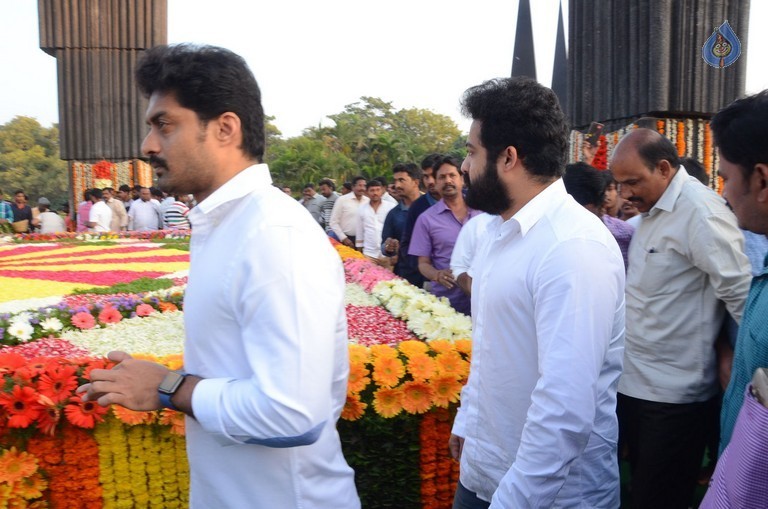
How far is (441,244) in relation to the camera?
4848mm

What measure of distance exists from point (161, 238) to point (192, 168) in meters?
9.53

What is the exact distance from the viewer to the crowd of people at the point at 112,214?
37.6ft

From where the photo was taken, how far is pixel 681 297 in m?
2.62

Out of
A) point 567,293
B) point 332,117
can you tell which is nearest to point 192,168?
point 567,293

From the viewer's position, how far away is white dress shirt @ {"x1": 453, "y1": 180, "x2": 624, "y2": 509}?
1.50 metres

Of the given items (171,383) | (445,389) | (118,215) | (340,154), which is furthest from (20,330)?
(340,154)

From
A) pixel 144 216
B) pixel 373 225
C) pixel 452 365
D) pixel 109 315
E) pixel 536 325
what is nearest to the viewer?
pixel 536 325

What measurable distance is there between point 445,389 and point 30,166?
2059 inches

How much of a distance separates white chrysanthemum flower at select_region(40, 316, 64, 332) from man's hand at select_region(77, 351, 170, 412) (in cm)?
305

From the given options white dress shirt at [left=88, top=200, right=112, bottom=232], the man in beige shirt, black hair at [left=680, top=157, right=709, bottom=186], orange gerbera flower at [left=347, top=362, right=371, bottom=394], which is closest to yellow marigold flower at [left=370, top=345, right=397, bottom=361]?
orange gerbera flower at [left=347, top=362, right=371, bottom=394]

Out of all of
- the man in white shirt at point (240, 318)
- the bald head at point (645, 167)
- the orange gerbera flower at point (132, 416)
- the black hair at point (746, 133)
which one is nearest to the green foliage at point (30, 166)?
the orange gerbera flower at point (132, 416)

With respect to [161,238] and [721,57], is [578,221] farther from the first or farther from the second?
[161,238]

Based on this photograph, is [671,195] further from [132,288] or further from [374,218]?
[374,218]

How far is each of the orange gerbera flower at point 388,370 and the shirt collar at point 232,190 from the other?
62.0 inches
